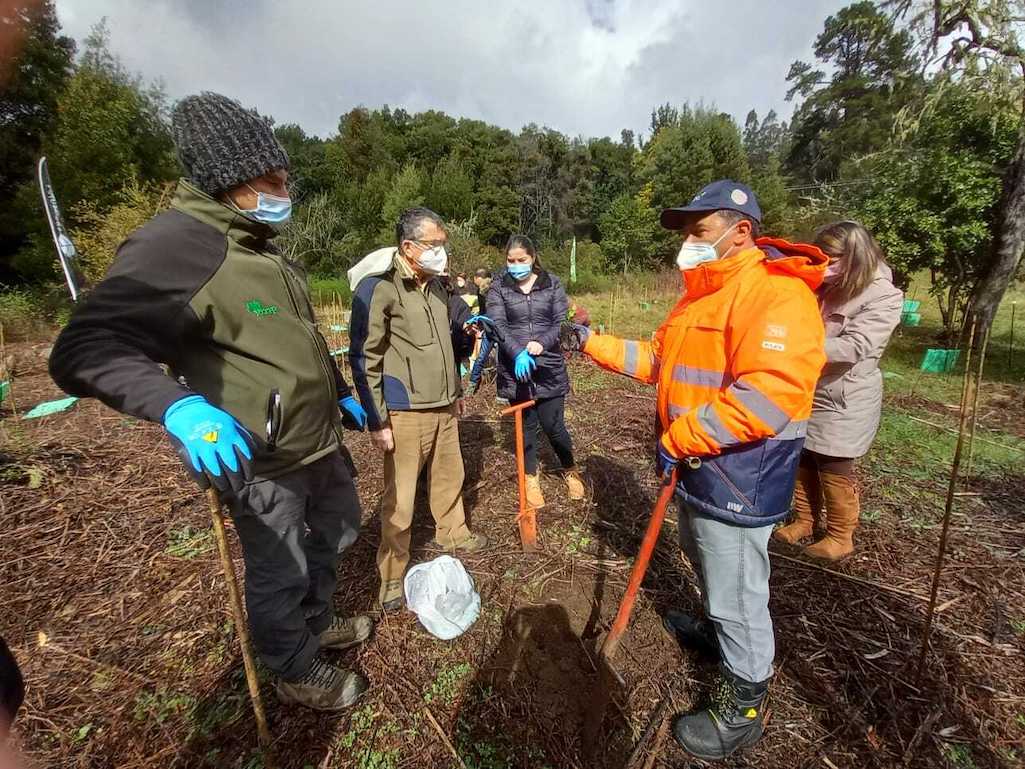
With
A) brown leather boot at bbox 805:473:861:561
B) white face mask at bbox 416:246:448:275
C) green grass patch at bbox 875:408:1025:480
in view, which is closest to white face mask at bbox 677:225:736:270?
white face mask at bbox 416:246:448:275

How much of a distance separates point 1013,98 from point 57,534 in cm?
1286

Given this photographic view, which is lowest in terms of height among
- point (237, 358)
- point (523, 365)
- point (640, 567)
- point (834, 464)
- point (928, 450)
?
point (928, 450)

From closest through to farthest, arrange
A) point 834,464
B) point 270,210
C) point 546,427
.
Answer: point 270,210, point 834,464, point 546,427

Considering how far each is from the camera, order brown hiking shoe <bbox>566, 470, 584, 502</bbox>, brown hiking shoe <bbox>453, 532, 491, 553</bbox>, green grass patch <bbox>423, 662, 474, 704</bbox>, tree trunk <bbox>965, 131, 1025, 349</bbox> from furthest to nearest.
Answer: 1. tree trunk <bbox>965, 131, 1025, 349</bbox>
2. brown hiking shoe <bbox>566, 470, 584, 502</bbox>
3. brown hiking shoe <bbox>453, 532, 491, 553</bbox>
4. green grass patch <bbox>423, 662, 474, 704</bbox>

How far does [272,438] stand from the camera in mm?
1621

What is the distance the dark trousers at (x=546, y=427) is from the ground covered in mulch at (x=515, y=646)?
1.52 ft

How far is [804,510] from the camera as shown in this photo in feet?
10.6

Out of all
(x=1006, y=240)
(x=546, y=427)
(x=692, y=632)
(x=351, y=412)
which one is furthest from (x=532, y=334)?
(x=1006, y=240)

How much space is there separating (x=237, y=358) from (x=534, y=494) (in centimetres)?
258

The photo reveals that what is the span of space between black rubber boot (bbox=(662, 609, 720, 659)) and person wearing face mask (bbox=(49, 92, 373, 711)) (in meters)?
1.69

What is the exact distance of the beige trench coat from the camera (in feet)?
8.59

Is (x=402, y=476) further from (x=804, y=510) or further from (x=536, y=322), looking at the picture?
(x=804, y=510)

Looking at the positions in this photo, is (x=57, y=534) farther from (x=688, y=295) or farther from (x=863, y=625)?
(x=863, y=625)

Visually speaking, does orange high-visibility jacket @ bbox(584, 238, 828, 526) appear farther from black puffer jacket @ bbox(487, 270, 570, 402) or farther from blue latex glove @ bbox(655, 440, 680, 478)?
black puffer jacket @ bbox(487, 270, 570, 402)
